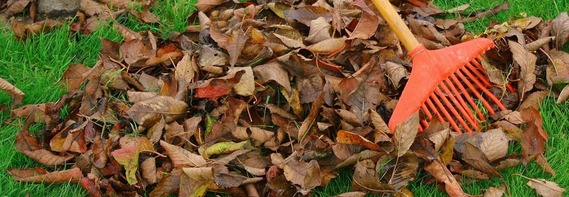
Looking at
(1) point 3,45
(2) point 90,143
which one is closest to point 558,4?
(2) point 90,143

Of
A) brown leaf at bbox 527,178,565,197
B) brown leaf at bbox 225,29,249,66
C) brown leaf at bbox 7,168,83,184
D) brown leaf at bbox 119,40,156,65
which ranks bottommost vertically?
brown leaf at bbox 527,178,565,197

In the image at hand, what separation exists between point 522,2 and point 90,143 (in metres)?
1.88

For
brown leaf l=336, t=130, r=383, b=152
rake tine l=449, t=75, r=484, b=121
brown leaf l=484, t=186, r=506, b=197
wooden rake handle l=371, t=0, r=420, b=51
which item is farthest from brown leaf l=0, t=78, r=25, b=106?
brown leaf l=484, t=186, r=506, b=197

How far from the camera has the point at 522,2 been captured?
11.3 ft

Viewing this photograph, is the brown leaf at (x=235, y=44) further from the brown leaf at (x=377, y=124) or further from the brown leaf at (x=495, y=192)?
the brown leaf at (x=495, y=192)

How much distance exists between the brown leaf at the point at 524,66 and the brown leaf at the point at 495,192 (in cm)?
46

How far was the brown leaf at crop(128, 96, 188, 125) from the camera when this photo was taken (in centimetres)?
280

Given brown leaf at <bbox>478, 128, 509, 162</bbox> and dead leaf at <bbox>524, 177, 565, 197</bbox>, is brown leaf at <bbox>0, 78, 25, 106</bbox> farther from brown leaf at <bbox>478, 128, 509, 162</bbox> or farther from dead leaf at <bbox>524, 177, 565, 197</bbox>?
dead leaf at <bbox>524, 177, 565, 197</bbox>

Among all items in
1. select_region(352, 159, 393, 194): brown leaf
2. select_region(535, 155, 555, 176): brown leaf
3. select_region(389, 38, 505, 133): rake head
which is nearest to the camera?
select_region(352, 159, 393, 194): brown leaf

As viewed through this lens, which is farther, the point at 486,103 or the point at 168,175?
the point at 486,103

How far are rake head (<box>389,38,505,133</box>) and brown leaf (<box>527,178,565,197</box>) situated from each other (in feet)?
1.00

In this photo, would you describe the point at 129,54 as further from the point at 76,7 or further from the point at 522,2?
the point at 522,2

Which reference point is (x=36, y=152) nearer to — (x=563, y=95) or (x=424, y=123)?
(x=424, y=123)

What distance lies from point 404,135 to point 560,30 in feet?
3.04
